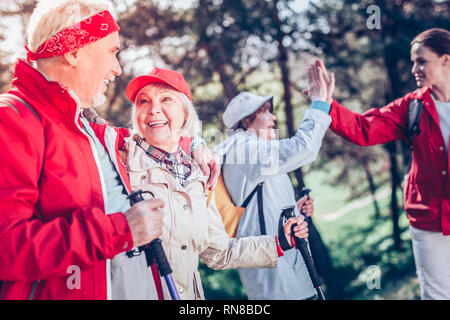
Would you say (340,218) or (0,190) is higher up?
(0,190)

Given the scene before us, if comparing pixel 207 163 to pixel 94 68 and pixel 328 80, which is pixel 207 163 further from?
pixel 328 80

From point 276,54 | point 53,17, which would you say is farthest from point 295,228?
point 276,54

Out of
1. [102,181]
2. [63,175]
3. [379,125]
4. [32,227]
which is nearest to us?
[32,227]

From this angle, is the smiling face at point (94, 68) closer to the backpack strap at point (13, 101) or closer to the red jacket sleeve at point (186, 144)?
the backpack strap at point (13, 101)

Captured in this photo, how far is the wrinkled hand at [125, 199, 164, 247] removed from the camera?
148cm

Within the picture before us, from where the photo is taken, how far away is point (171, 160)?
2064 mm

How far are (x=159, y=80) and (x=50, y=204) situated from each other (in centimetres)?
89

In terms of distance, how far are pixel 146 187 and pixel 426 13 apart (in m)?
5.77

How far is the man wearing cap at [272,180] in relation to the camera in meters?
2.62

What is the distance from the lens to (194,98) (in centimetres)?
566

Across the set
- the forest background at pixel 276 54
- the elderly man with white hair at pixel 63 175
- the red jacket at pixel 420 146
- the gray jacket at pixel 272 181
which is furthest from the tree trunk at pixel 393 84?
the elderly man with white hair at pixel 63 175

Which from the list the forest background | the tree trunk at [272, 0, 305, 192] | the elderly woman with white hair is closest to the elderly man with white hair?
the elderly woman with white hair
